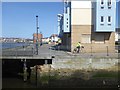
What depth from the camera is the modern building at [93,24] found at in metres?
45.8

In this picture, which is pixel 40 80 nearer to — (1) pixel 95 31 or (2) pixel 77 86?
(2) pixel 77 86

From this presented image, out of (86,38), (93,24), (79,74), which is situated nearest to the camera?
(79,74)

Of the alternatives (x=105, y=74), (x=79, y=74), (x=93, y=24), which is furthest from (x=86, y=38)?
(x=79, y=74)

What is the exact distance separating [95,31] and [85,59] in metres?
16.5

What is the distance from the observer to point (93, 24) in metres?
46.5

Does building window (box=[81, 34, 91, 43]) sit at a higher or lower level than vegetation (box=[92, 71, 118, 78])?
higher

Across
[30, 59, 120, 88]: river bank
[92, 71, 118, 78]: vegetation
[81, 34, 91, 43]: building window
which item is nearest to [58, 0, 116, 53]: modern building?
[81, 34, 91, 43]: building window

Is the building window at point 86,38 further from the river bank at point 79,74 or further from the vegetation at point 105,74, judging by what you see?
the vegetation at point 105,74

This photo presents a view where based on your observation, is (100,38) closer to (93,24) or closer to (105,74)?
(93,24)

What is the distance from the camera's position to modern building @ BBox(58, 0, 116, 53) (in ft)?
150

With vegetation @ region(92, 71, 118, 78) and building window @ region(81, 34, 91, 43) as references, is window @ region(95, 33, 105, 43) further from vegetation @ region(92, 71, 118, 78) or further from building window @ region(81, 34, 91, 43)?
vegetation @ region(92, 71, 118, 78)

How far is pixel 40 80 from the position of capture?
2778 cm

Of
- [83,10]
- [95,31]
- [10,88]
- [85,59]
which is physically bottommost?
[10,88]

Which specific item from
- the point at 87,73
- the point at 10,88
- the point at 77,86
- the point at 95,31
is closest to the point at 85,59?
the point at 87,73
